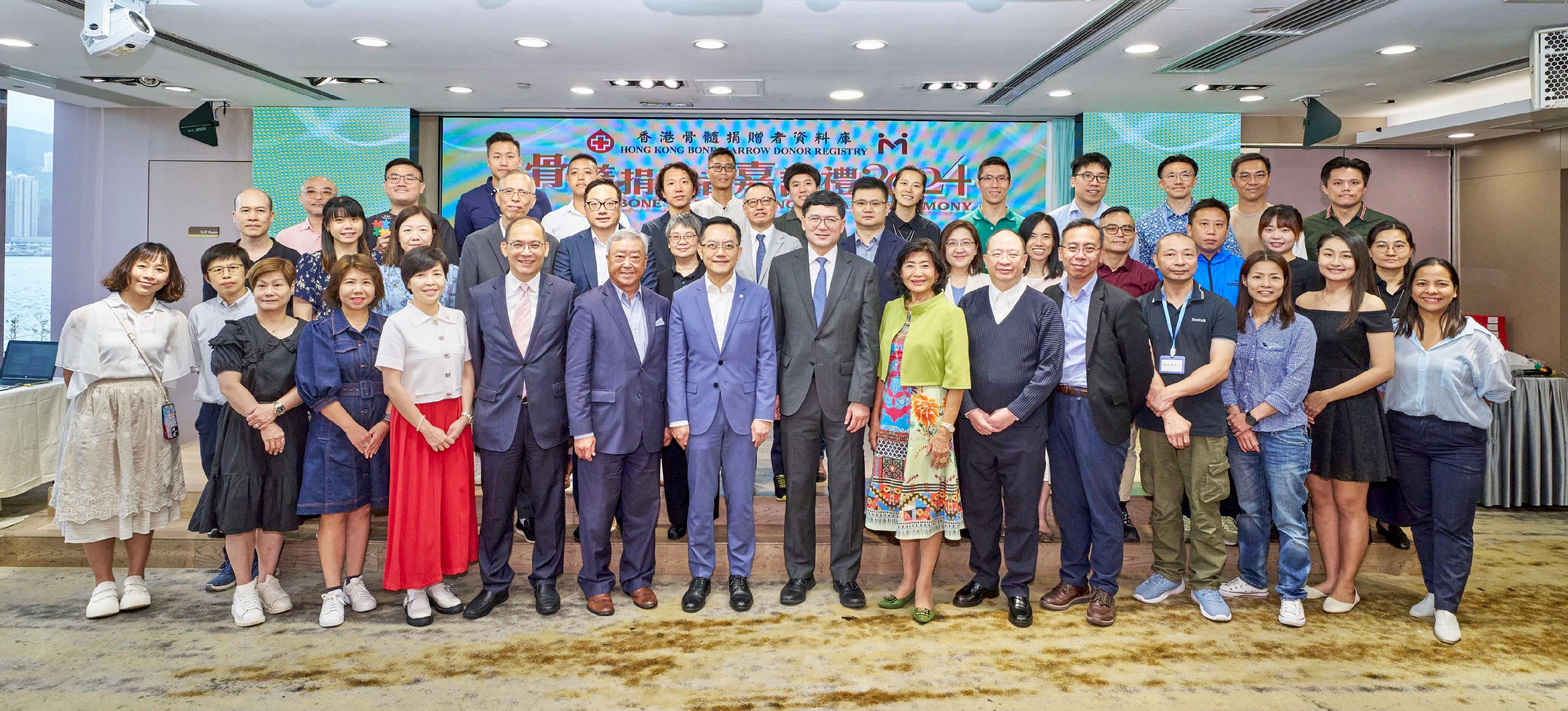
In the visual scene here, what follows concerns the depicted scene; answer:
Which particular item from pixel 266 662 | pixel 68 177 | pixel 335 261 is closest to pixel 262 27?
pixel 335 261

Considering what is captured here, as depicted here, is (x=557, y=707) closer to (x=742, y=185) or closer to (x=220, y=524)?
(x=220, y=524)

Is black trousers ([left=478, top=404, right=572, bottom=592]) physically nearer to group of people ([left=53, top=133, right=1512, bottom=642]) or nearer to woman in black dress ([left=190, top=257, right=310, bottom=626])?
group of people ([left=53, top=133, right=1512, bottom=642])

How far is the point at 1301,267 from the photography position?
4.42 m

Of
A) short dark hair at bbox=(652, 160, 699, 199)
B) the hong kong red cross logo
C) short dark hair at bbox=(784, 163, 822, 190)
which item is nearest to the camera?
short dark hair at bbox=(652, 160, 699, 199)

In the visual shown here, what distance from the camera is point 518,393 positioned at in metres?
3.83

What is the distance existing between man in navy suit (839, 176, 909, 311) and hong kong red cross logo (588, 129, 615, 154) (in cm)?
430

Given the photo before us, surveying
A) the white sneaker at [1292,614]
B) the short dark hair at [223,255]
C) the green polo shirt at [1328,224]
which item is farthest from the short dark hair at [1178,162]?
the short dark hair at [223,255]

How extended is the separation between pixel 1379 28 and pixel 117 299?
6.32m

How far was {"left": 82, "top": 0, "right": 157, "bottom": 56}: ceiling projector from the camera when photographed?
173 inches

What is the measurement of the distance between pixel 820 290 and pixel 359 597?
2337 millimetres

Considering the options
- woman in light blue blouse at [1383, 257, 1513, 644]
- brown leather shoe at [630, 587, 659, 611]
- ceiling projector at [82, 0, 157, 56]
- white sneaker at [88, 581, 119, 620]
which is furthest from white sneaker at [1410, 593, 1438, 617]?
ceiling projector at [82, 0, 157, 56]

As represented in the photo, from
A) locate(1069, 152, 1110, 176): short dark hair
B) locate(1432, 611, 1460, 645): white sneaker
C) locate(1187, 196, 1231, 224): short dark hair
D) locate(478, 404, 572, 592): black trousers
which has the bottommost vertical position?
locate(1432, 611, 1460, 645): white sneaker

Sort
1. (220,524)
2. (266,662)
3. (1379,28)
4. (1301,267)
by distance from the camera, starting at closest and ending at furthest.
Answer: (266,662) < (220,524) < (1301,267) < (1379,28)

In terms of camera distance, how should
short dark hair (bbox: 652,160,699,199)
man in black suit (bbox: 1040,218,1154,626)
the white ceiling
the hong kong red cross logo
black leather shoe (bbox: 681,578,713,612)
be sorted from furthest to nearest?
1. the hong kong red cross logo
2. the white ceiling
3. short dark hair (bbox: 652,160,699,199)
4. black leather shoe (bbox: 681,578,713,612)
5. man in black suit (bbox: 1040,218,1154,626)
